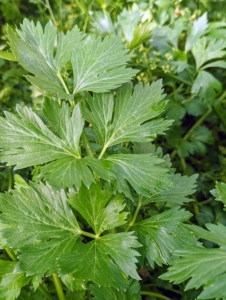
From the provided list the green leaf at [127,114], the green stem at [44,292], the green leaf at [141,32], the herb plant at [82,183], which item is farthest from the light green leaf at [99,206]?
the green leaf at [141,32]

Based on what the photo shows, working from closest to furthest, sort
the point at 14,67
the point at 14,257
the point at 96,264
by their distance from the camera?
the point at 96,264, the point at 14,257, the point at 14,67

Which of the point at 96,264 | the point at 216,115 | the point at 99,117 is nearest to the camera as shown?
the point at 96,264

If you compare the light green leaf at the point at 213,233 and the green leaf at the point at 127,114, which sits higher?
the green leaf at the point at 127,114

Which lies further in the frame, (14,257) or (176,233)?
(14,257)

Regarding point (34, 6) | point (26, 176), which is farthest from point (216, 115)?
point (34, 6)

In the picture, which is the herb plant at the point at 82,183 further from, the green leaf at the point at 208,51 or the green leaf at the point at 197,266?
the green leaf at the point at 208,51

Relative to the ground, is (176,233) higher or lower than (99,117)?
lower

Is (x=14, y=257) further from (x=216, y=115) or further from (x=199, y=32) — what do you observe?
(x=199, y=32)

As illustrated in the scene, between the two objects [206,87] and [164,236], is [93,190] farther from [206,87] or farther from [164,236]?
[206,87]
